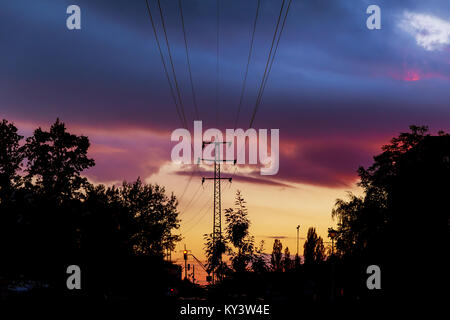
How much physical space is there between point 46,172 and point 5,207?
37417mm

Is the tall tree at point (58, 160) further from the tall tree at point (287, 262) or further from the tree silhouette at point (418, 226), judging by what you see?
the tall tree at point (287, 262)

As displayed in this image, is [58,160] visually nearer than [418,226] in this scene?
No

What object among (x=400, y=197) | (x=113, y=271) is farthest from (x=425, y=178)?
(x=113, y=271)

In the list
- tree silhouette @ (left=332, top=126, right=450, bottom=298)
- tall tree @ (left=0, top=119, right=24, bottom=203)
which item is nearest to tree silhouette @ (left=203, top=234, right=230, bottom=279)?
tree silhouette @ (left=332, top=126, right=450, bottom=298)

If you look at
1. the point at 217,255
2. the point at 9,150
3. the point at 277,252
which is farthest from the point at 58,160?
the point at 277,252

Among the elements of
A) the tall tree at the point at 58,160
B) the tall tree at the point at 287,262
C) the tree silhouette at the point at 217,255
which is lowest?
the tall tree at the point at 287,262

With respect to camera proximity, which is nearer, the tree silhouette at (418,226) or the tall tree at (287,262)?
the tree silhouette at (418,226)

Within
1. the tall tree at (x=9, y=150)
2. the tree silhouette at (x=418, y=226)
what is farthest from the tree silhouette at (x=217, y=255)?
the tall tree at (x=9, y=150)

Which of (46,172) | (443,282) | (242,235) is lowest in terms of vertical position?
(443,282)

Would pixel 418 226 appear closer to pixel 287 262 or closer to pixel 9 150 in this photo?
pixel 9 150

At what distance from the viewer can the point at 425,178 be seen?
42.2 metres

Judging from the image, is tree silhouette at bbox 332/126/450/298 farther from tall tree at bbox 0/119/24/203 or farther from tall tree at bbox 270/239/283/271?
tall tree at bbox 270/239/283/271
